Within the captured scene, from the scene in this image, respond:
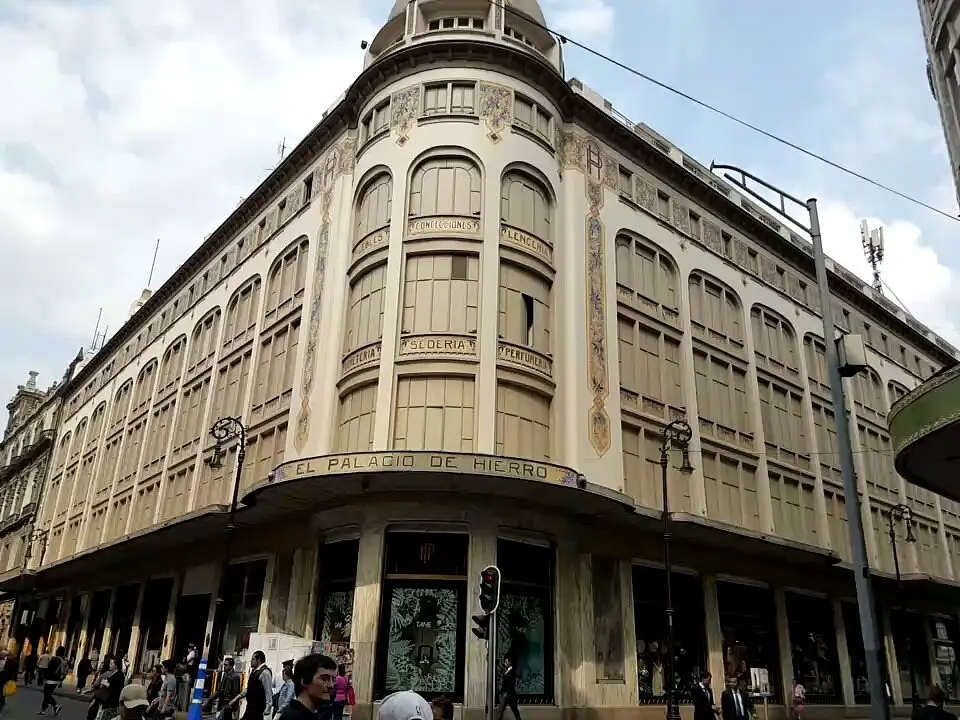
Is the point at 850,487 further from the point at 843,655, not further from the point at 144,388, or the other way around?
the point at 144,388

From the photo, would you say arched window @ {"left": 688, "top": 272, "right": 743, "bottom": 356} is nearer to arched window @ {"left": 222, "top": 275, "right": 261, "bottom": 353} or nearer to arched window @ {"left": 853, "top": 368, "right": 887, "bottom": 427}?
arched window @ {"left": 853, "top": 368, "right": 887, "bottom": 427}

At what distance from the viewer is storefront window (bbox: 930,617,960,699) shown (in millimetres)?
35844

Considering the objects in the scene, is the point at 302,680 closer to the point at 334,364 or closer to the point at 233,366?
the point at 334,364

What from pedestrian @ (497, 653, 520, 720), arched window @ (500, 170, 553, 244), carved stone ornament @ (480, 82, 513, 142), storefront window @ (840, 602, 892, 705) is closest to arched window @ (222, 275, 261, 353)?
arched window @ (500, 170, 553, 244)

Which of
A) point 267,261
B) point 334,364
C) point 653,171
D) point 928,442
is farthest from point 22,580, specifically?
point 928,442

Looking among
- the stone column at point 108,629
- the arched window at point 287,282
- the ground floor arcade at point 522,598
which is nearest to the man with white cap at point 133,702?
the ground floor arcade at point 522,598

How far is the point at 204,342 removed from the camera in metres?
34.8

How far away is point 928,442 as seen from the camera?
1164 cm

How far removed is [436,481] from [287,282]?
13107 mm

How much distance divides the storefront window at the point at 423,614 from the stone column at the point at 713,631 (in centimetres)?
1000

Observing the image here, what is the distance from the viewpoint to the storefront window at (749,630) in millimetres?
25984

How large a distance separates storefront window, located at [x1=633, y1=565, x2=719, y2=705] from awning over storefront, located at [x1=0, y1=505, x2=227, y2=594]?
1351 centimetres

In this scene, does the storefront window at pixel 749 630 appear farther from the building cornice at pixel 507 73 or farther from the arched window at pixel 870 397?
the building cornice at pixel 507 73

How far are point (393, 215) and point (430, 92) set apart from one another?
15.9ft
